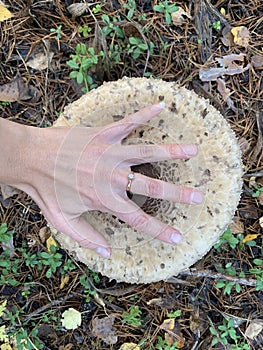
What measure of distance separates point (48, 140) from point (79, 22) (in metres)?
1.22

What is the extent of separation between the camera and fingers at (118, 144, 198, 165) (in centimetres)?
183

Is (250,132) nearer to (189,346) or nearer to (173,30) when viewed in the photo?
(173,30)

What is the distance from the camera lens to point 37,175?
1954 mm

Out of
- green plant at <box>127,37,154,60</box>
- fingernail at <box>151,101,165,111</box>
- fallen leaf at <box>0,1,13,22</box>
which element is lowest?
green plant at <box>127,37,154,60</box>

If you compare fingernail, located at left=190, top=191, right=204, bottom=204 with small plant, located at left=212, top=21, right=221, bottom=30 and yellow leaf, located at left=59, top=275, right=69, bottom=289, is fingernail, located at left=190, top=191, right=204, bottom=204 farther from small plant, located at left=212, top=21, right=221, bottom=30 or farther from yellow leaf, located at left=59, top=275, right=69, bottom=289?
small plant, located at left=212, top=21, right=221, bottom=30

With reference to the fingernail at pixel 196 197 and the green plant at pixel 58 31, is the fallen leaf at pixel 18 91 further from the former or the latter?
the fingernail at pixel 196 197

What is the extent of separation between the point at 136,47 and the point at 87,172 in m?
1.19

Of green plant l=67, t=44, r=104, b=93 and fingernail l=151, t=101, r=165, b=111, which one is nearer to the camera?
fingernail l=151, t=101, r=165, b=111

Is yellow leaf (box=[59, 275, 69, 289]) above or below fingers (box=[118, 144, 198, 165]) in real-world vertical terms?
below

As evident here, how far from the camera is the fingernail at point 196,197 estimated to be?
189 centimetres

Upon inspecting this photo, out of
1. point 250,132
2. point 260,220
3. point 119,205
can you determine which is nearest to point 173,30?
point 250,132

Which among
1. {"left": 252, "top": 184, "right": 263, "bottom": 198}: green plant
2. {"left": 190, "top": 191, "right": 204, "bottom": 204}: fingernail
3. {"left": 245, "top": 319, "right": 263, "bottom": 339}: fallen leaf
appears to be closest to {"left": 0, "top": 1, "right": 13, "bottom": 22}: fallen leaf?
{"left": 190, "top": 191, "right": 204, "bottom": 204}: fingernail

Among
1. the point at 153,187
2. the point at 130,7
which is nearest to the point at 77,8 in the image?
the point at 130,7

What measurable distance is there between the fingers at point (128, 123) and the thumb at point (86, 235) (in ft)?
1.27
